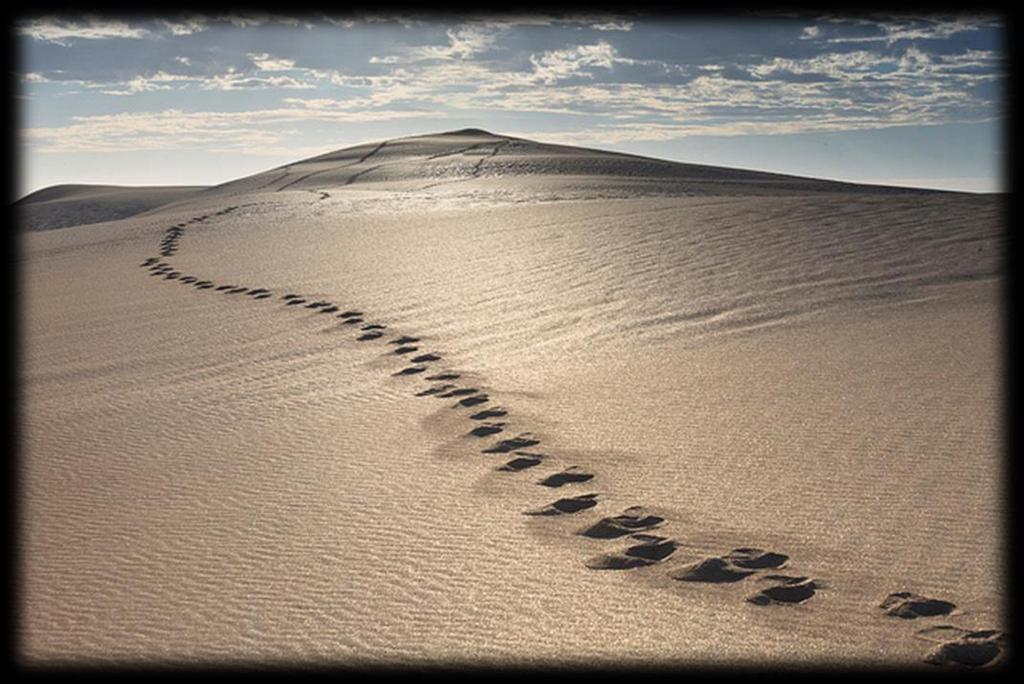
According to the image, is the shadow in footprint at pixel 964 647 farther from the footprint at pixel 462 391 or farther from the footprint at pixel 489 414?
the footprint at pixel 462 391

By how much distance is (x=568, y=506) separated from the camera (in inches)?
177

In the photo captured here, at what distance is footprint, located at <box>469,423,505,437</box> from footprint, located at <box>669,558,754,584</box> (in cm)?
211

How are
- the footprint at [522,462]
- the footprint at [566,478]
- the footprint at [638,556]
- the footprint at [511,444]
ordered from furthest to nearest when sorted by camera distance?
the footprint at [511,444] < the footprint at [522,462] < the footprint at [566,478] < the footprint at [638,556]

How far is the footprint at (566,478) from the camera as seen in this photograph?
15.9ft

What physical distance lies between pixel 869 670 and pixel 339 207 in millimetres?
20715

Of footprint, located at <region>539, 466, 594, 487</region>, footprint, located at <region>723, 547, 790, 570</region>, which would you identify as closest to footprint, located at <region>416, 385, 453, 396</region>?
footprint, located at <region>539, 466, 594, 487</region>

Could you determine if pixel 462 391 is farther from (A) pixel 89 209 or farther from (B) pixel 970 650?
(A) pixel 89 209

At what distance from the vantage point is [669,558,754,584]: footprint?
3.66 m

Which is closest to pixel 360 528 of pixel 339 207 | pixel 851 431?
pixel 851 431

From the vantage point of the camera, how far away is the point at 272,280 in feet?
41.2

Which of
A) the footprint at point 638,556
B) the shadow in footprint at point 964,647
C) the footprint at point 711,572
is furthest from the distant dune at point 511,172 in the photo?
the shadow in footprint at point 964,647

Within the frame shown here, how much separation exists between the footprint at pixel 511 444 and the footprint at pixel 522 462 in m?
0.12

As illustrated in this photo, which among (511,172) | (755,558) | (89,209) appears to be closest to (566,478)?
(755,558)

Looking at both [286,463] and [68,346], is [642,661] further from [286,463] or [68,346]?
[68,346]
